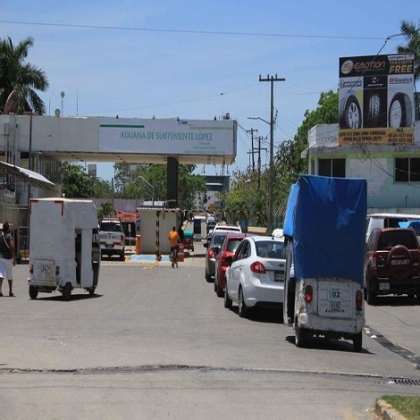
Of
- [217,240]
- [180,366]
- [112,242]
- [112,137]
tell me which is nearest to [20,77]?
[112,137]

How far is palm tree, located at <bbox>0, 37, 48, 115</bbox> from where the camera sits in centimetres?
6738

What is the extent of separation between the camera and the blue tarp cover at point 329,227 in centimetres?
1371

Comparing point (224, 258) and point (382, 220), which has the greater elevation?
point (382, 220)

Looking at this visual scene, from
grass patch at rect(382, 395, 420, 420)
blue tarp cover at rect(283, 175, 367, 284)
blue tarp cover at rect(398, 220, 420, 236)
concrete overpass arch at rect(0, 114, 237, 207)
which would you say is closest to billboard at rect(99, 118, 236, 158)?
concrete overpass arch at rect(0, 114, 237, 207)

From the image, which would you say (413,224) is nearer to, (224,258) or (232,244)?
(232,244)

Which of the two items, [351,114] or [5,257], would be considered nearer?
[5,257]

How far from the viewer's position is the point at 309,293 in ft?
44.8

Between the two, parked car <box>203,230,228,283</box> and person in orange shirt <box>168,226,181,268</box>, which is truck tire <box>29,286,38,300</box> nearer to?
parked car <box>203,230,228,283</box>

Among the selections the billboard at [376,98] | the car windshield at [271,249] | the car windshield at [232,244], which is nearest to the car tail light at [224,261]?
the car windshield at [232,244]

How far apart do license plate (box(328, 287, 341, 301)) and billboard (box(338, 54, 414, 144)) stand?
37988 mm

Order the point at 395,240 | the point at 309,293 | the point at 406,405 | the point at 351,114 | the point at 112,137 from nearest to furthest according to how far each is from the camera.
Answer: the point at 406,405 → the point at 309,293 → the point at 395,240 → the point at 351,114 → the point at 112,137

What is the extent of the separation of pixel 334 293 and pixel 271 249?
4518 millimetres

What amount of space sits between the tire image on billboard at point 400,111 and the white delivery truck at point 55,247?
34074 mm

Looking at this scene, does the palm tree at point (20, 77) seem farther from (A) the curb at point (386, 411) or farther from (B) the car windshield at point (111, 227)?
(A) the curb at point (386, 411)
